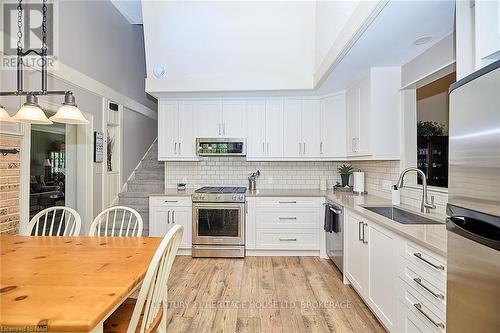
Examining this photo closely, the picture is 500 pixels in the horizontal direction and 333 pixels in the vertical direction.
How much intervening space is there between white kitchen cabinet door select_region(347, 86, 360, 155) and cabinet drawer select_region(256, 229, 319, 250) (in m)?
1.31

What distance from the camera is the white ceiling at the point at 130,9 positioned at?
4.41 meters

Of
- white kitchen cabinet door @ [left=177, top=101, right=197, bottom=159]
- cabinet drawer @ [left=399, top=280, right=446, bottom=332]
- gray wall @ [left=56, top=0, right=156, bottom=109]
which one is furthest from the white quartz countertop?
gray wall @ [left=56, top=0, right=156, bottom=109]

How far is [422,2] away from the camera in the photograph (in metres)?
1.84

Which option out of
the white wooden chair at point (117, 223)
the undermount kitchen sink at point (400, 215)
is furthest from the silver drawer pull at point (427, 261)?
the white wooden chair at point (117, 223)

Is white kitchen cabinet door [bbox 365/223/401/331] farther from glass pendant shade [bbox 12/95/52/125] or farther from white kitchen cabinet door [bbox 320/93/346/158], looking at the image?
glass pendant shade [bbox 12/95/52/125]

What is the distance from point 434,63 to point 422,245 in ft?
6.08

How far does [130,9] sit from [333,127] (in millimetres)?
3936

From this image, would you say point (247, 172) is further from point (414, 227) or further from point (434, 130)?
point (414, 227)

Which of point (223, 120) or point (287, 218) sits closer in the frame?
point (287, 218)

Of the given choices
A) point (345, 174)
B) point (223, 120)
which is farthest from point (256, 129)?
point (345, 174)

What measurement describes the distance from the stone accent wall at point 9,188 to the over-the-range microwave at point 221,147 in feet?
7.19

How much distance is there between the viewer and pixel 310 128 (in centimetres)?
427

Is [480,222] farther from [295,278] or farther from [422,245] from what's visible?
[295,278]

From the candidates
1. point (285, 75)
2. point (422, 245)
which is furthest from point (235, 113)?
point (422, 245)
